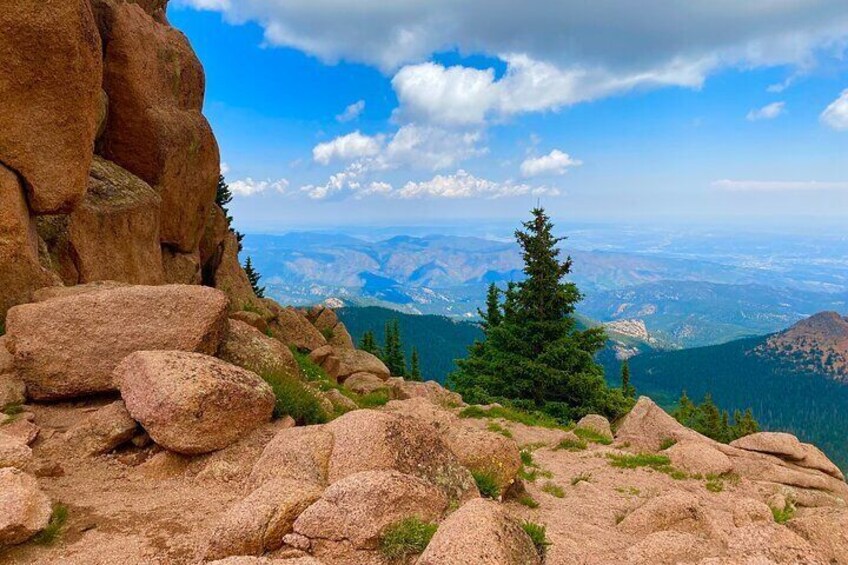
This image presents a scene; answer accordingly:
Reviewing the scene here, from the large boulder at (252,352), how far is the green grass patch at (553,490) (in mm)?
8871

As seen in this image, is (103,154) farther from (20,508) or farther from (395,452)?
(395,452)

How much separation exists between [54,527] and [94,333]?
6.33 meters

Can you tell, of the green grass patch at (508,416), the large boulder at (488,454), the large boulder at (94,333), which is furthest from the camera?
the green grass patch at (508,416)

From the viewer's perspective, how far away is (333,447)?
10.2 metres

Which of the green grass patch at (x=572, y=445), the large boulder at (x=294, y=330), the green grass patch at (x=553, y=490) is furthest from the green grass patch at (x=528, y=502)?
the large boulder at (x=294, y=330)

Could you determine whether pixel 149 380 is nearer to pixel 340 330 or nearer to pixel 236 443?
pixel 236 443

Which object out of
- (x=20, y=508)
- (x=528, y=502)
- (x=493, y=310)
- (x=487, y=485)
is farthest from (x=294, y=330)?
(x=20, y=508)

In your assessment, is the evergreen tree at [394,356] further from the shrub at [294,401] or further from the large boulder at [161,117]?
the shrub at [294,401]

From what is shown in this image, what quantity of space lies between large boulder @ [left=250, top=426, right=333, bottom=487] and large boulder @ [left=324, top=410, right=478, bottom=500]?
187mm

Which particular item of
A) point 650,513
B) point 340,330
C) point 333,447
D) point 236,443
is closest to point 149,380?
point 236,443

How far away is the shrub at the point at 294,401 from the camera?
1382 centimetres

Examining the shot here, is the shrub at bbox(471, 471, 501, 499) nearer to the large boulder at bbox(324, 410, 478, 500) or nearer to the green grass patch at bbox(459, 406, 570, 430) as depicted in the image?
the large boulder at bbox(324, 410, 478, 500)

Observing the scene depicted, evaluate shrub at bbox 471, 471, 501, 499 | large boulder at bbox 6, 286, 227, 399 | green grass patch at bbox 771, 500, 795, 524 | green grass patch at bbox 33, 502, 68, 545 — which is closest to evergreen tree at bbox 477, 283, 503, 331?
green grass patch at bbox 771, 500, 795, 524

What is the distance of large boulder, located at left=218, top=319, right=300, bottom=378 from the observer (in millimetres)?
15391
